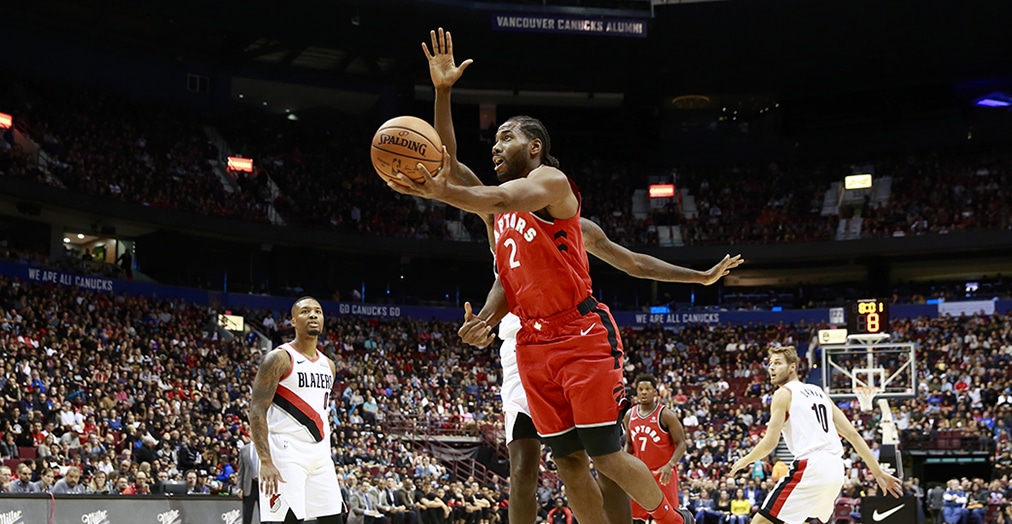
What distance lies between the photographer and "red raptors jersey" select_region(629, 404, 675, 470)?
1102 centimetres

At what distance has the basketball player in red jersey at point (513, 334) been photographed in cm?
571

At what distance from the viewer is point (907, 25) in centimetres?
3694

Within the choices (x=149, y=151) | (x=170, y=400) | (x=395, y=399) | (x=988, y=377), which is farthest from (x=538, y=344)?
(x=149, y=151)

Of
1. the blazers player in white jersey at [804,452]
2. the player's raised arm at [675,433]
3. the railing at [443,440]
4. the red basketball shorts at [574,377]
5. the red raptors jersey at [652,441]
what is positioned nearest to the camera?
the red basketball shorts at [574,377]

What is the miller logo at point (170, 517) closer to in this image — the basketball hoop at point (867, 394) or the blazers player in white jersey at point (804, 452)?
the blazers player in white jersey at point (804, 452)

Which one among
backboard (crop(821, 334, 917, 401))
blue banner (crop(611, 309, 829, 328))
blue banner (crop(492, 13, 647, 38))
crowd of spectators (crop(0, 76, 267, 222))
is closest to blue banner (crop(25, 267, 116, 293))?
crowd of spectators (crop(0, 76, 267, 222))

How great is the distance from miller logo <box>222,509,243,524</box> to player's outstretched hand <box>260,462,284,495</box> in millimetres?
5598

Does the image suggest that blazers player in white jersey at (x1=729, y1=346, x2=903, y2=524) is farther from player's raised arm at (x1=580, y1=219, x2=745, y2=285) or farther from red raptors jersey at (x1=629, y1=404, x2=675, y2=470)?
player's raised arm at (x1=580, y1=219, x2=745, y2=285)

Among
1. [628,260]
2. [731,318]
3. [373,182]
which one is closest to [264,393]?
[628,260]

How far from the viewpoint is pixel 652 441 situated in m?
11.1

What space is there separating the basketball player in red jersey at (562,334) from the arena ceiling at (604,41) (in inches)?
1162

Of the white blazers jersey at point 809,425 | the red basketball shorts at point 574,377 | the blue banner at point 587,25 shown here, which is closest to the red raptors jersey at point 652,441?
the white blazers jersey at point 809,425

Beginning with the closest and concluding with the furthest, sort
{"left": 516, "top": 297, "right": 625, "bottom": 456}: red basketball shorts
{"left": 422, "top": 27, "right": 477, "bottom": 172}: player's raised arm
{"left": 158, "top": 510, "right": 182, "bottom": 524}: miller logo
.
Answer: {"left": 422, "top": 27, "right": 477, "bottom": 172}: player's raised arm < {"left": 516, "top": 297, "right": 625, "bottom": 456}: red basketball shorts < {"left": 158, "top": 510, "right": 182, "bottom": 524}: miller logo

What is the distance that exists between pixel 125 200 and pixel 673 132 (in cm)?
2367
